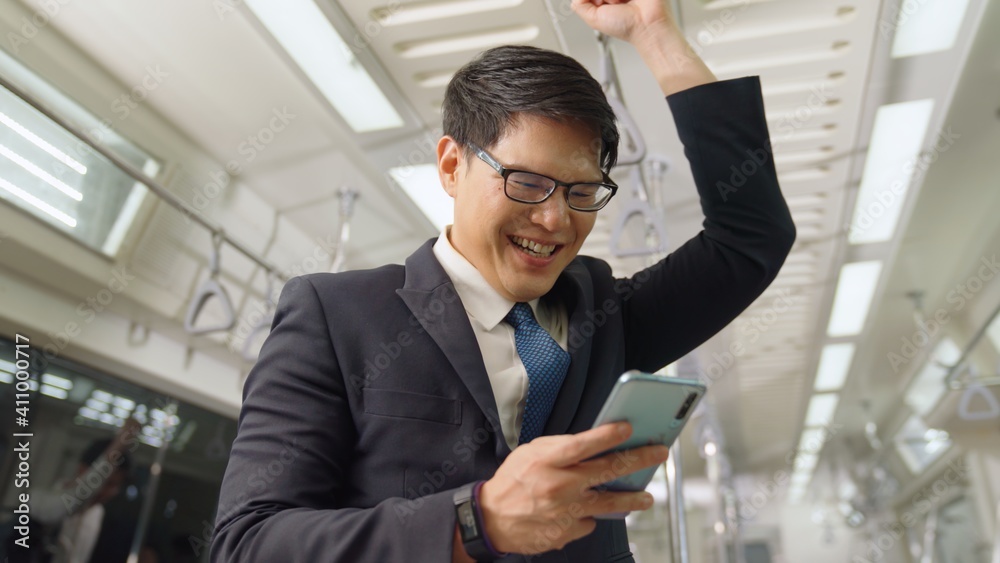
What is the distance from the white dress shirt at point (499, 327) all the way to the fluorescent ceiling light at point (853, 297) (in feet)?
17.1

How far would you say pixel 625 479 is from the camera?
889 mm

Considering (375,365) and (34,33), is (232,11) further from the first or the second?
(375,365)

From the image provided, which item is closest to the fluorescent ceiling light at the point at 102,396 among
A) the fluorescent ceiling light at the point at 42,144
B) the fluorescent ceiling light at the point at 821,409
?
the fluorescent ceiling light at the point at 42,144

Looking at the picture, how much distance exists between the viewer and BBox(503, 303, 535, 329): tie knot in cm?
125

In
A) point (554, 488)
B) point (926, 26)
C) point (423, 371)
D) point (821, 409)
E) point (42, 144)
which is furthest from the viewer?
point (821, 409)

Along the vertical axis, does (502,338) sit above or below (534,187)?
below

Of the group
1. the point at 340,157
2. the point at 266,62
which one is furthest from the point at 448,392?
the point at 340,157

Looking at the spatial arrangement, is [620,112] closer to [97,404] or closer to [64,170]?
[64,170]

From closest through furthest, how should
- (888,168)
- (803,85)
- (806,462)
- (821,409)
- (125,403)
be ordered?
(803,85) < (888,168) < (125,403) < (821,409) < (806,462)

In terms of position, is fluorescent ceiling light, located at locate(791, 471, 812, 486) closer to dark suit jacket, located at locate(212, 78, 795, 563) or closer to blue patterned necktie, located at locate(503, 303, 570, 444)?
dark suit jacket, located at locate(212, 78, 795, 563)

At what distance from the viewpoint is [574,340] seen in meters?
1.21

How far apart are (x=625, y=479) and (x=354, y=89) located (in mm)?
3184

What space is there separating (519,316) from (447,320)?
15cm

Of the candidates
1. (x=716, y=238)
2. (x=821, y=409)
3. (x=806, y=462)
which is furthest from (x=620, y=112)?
(x=806, y=462)
